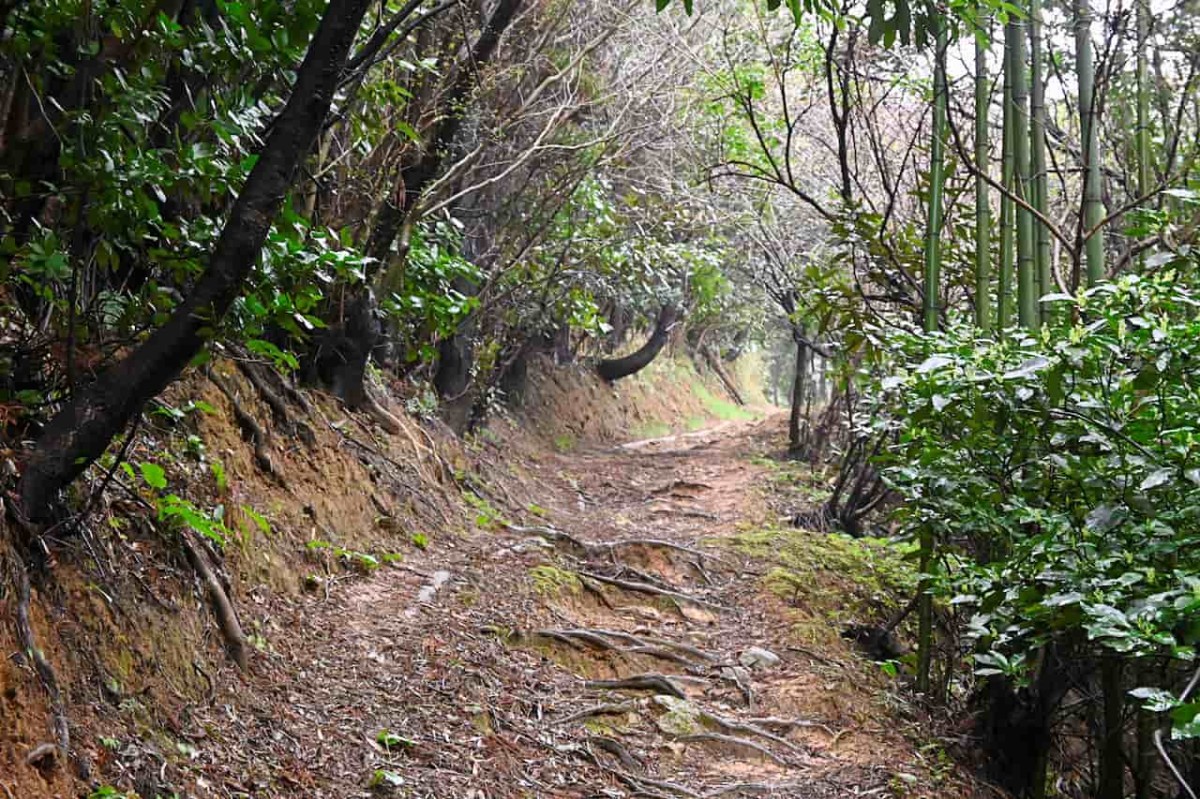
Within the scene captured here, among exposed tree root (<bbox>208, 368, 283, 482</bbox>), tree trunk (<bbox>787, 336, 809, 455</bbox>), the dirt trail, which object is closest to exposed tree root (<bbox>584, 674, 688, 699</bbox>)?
the dirt trail

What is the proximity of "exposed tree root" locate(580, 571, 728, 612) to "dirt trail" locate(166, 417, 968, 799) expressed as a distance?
0.7 inches

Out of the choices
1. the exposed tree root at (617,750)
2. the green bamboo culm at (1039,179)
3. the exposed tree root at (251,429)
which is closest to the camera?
the exposed tree root at (617,750)

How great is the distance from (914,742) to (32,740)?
16.1 feet

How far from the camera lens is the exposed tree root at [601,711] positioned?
220 inches

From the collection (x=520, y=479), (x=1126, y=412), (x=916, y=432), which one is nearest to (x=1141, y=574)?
(x=1126, y=412)

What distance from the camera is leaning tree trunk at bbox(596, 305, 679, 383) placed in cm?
2131

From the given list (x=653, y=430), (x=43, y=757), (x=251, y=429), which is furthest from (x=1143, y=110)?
(x=653, y=430)

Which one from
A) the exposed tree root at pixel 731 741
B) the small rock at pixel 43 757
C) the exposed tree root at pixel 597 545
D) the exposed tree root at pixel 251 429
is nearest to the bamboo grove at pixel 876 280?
the exposed tree root at pixel 251 429

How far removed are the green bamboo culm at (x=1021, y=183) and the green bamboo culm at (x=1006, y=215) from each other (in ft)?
0.17

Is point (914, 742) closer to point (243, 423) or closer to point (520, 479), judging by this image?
point (243, 423)

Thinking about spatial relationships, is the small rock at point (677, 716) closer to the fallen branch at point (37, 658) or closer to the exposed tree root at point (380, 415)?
the fallen branch at point (37, 658)

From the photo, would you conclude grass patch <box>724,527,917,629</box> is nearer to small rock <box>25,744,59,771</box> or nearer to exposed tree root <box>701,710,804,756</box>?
exposed tree root <box>701,710,804,756</box>

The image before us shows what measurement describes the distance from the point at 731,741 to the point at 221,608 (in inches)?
116

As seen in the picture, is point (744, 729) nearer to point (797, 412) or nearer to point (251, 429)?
point (251, 429)
